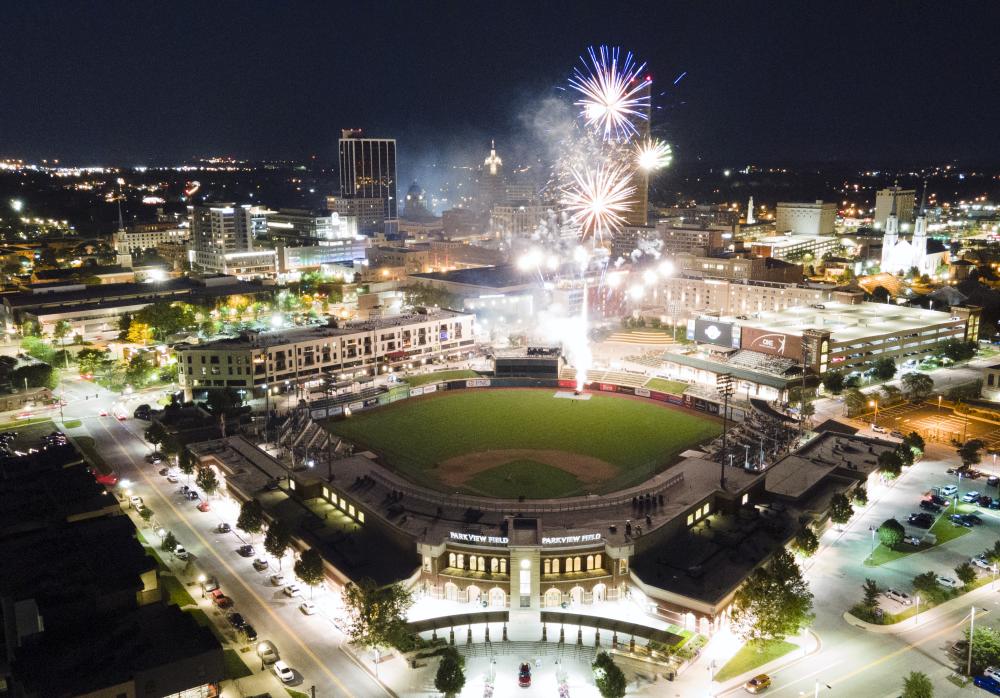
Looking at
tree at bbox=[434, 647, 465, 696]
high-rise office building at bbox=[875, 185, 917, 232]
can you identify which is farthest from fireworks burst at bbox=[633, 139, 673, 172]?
tree at bbox=[434, 647, 465, 696]

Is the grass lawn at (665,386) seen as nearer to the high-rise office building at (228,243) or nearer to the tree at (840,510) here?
the tree at (840,510)

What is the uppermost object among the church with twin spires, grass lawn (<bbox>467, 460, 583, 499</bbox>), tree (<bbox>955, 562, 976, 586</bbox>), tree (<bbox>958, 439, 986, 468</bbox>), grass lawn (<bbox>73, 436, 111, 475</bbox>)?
the church with twin spires

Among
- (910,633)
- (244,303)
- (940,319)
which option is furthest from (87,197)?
(910,633)

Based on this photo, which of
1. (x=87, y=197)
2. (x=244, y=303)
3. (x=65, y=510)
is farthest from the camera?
(x=87, y=197)

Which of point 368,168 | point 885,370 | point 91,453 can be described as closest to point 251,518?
point 91,453

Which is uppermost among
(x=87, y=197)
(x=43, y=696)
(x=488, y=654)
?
(x=87, y=197)

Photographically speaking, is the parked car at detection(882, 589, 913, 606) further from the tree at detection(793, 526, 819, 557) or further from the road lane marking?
the road lane marking

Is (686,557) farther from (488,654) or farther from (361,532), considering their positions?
(361,532)
